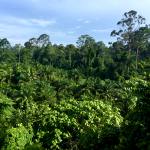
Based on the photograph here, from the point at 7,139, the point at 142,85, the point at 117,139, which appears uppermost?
the point at 142,85

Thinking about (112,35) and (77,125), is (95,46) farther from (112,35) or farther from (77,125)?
(77,125)

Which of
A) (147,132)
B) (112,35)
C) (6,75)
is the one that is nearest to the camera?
(147,132)

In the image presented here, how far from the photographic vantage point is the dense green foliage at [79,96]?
1047cm

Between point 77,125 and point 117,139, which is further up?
point 117,139

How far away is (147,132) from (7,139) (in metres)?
15.4

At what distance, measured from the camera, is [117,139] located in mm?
10469

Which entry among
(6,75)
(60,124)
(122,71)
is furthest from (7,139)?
(122,71)

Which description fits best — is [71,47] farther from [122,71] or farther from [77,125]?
[77,125]

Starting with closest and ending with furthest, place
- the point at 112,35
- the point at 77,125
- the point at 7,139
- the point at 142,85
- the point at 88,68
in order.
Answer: the point at 142,85 < the point at 77,125 < the point at 7,139 < the point at 88,68 < the point at 112,35

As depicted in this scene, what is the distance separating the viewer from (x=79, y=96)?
45.7 metres

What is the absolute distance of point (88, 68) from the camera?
6588 cm

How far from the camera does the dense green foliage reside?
10.5 metres

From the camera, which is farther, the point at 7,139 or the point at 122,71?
the point at 122,71

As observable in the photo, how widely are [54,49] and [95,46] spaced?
21.7 feet
